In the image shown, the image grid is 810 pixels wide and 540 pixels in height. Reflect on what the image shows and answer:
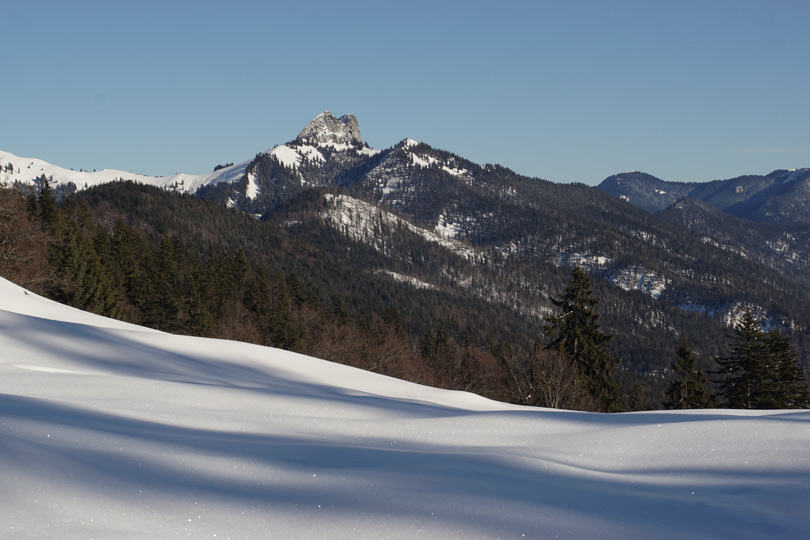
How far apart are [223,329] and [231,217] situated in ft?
440

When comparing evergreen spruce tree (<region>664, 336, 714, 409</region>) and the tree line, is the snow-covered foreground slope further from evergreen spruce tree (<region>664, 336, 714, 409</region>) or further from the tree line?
evergreen spruce tree (<region>664, 336, 714, 409</region>)

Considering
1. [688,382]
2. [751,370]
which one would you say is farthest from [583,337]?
[688,382]

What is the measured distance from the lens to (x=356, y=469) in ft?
14.5

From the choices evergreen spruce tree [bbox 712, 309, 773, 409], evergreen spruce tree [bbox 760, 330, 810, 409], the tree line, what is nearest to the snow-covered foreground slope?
the tree line

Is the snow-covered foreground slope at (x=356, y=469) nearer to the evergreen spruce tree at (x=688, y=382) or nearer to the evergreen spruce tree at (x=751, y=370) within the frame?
the evergreen spruce tree at (x=751, y=370)

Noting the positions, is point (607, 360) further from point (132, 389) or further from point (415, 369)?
point (132, 389)

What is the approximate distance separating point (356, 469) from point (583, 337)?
101 feet

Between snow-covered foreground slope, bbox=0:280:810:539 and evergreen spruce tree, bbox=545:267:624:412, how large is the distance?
25422 mm

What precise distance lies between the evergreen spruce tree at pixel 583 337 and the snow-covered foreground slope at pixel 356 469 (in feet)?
83.4

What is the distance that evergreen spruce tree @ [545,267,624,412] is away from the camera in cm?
3297

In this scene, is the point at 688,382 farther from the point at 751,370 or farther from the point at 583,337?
the point at 583,337

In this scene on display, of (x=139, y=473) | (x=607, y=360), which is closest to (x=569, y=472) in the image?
(x=139, y=473)

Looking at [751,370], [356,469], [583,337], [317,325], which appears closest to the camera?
[356,469]

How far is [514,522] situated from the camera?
136 inches
